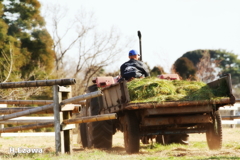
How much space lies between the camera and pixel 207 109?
8070mm

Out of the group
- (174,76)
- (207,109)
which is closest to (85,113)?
(174,76)

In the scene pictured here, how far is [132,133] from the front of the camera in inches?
323

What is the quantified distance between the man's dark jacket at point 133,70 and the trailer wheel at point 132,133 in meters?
1.42

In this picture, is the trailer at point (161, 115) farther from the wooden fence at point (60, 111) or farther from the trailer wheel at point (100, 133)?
the wooden fence at point (60, 111)

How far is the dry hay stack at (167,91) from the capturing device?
7.91m

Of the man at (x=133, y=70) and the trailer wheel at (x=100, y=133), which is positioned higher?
the man at (x=133, y=70)

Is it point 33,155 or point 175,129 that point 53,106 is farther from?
point 175,129

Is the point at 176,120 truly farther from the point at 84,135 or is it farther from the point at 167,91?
the point at 84,135

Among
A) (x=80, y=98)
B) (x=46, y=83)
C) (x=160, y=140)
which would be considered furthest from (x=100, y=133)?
(x=46, y=83)

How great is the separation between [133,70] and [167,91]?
165 cm

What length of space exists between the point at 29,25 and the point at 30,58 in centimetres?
227

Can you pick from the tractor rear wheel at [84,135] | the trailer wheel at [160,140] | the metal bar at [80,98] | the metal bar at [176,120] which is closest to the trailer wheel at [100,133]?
the trailer wheel at [160,140]

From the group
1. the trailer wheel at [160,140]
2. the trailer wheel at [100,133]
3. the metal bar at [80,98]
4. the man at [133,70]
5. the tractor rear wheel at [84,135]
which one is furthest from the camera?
the tractor rear wheel at [84,135]

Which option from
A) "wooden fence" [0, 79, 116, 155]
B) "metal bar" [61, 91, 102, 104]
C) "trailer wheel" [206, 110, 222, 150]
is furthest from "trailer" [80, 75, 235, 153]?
"wooden fence" [0, 79, 116, 155]
